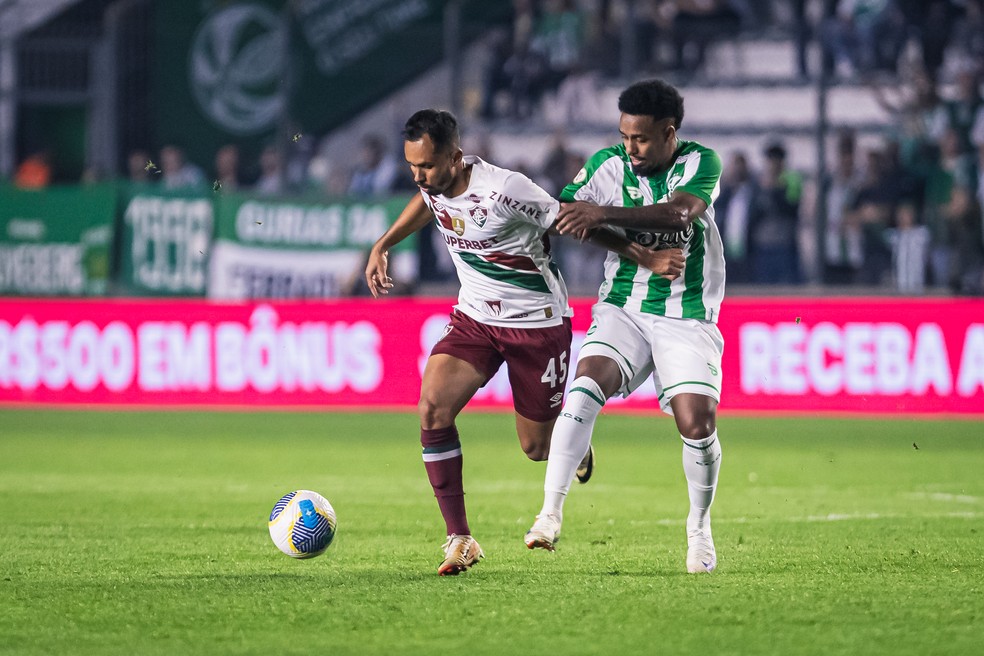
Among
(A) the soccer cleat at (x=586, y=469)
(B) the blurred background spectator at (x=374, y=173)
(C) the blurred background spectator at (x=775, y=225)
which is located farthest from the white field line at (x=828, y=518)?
(B) the blurred background spectator at (x=374, y=173)

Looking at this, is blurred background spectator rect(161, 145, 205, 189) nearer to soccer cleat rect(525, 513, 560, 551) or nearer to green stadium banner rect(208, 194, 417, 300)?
green stadium banner rect(208, 194, 417, 300)

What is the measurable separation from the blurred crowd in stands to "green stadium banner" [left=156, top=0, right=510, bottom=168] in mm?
508

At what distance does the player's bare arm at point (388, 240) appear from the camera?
721cm

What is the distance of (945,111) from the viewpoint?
53.7 feet

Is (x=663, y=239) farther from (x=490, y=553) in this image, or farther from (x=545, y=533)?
(x=490, y=553)

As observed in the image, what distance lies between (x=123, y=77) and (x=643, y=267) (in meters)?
14.3

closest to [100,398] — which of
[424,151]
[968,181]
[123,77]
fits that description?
[123,77]

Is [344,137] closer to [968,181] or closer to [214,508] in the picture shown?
[968,181]

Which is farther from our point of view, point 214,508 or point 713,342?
point 214,508

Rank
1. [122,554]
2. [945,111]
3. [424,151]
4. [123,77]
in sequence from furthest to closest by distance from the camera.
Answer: [123,77]
[945,111]
[122,554]
[424,151]

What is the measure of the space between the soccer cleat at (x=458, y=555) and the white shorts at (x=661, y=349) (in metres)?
0.92

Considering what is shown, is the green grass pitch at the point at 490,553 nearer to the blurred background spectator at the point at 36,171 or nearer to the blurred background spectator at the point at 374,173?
the blurred background spectator at the point at 374,173

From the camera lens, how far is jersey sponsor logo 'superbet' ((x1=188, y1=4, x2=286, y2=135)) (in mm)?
20453

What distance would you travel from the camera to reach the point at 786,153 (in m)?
16.2
